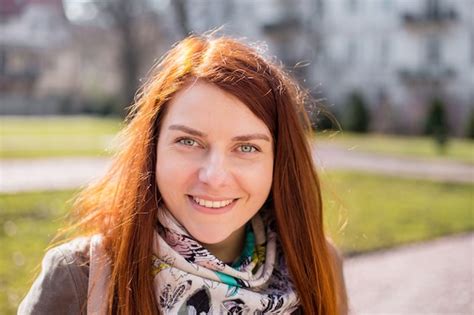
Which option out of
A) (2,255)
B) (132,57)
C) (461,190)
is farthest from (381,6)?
(2,255)

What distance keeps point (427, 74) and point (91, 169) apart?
20.9 metres

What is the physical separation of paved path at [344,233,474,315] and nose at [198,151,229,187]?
2689mm

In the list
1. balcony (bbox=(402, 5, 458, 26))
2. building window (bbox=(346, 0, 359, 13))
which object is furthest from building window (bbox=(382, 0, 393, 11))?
building window (bbox=(346, 0, 359, 13))

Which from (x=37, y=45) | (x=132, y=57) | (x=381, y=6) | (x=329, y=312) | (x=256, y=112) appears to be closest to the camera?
(x=256, y=112)

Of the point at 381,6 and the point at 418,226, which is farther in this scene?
the point at 381,6

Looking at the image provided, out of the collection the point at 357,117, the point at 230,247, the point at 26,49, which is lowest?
the point at 357,117

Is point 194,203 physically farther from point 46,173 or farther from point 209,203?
point 46,173

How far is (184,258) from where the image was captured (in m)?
1.82

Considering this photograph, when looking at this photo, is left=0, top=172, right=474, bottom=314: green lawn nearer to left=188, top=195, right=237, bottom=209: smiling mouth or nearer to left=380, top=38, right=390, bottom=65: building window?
left=188, top=195, right=237, bottom=209: smiling mouth

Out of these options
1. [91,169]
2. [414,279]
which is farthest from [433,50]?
[414,279]

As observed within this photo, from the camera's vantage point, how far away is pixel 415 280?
218 inches

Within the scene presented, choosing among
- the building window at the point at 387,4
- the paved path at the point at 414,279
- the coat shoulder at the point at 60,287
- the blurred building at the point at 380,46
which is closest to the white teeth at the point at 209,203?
the coat shoulder at the point at 60,287

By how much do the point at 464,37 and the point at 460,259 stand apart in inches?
991

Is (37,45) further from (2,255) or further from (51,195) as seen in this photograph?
(2,255)
